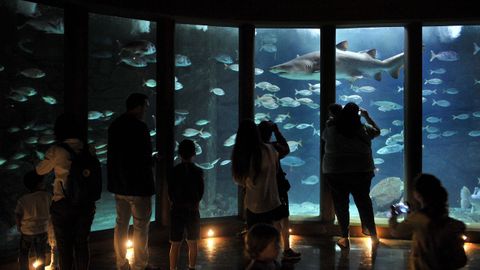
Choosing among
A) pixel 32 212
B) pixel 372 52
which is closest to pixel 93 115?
pixel 32 212

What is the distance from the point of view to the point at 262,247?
7.63ft

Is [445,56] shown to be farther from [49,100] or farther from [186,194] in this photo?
[49,100]

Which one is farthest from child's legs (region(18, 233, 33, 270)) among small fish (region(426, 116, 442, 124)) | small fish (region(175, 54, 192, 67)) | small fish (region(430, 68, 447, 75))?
small fish (region(426, 116, 442, 124))

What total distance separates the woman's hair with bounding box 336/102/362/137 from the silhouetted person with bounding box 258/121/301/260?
1028mm

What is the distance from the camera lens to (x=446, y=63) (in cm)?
938

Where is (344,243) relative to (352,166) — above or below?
below

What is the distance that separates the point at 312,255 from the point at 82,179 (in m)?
2.93

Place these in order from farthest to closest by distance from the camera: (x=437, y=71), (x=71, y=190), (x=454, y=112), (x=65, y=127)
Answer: (x=454, y=112) → (x=437, y=71) → (x=65, y=127) → (x=71, y=190)

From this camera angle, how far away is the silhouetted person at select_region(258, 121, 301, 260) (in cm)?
434

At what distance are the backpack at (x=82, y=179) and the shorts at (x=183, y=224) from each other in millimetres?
752

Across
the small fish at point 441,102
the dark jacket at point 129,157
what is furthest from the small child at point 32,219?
the small fish at point 441,102

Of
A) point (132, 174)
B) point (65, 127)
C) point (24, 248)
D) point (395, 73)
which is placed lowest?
point (24, 248)

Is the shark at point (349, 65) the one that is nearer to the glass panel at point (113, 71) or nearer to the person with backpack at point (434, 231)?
the glass panel at point (113, 71)

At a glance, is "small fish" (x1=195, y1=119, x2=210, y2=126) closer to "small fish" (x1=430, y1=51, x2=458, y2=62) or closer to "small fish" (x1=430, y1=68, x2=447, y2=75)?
"small fish" (x1=430, y1=51, x2=458, y2=62)
